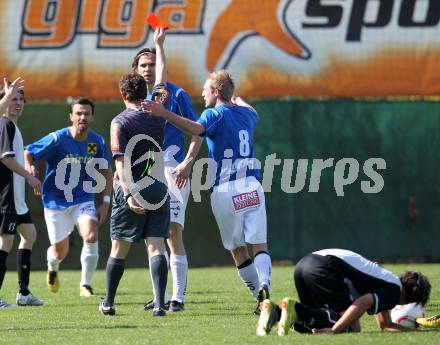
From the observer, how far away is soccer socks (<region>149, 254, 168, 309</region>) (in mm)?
8812

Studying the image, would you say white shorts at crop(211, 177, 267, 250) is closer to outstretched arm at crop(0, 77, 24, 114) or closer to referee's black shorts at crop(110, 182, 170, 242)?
referee's black shorts at crop(110, 182, 170, 242)

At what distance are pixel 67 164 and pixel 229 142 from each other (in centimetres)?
295

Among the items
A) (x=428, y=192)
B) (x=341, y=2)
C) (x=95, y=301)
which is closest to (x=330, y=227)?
(x=428, y=192)

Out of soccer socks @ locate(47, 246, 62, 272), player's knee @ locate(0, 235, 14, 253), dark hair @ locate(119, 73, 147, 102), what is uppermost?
dark hair @ locate(119, 73, 147, 102)

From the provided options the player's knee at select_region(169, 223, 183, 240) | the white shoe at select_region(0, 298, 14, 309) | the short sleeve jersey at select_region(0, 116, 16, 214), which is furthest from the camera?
the white shoe at select_region(0, 298, 14, 309)

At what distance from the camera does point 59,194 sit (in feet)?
38.6

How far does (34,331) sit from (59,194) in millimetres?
3768

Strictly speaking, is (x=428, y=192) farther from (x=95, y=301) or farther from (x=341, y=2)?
(x=95, y=301)

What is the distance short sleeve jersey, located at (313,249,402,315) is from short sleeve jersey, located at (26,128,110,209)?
185 inches

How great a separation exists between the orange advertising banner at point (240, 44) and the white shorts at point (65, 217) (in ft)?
14.8

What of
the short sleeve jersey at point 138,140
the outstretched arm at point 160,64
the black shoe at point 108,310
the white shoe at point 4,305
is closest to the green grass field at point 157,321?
the black shoe at point 108,310

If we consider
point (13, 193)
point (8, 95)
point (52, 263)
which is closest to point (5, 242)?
point (13, 193)

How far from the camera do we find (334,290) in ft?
24.6

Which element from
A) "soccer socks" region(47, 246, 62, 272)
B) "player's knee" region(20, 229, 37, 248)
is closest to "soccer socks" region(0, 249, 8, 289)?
"player's knee" region(20, 229, 37, 248)
